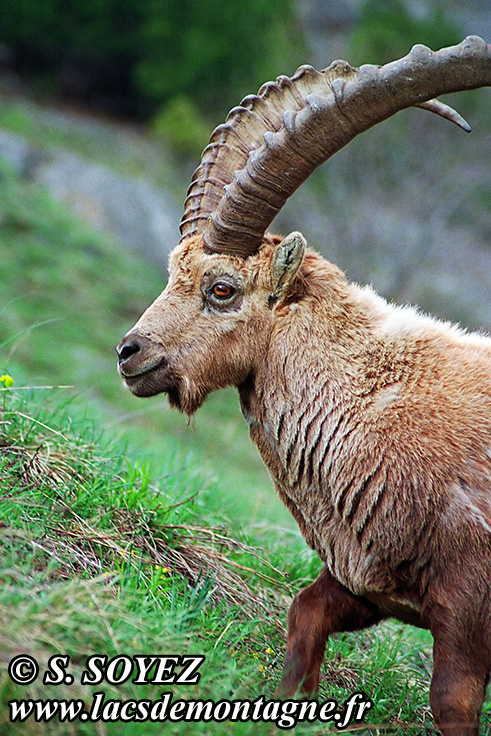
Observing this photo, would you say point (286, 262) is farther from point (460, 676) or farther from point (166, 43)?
point (166, 43)

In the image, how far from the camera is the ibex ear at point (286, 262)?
427 centimetres

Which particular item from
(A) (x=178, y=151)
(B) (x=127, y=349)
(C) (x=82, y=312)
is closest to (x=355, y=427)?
(B) (x=127, y=349)

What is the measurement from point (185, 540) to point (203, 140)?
23020mm

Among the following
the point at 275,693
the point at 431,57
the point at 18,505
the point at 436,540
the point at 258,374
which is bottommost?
the point at 275,693

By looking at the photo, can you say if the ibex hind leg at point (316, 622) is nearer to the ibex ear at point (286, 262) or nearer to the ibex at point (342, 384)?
the ibex at point (342, 384)

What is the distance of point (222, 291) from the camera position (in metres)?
4.37

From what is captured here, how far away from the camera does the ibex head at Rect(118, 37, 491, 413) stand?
4184 millimetres

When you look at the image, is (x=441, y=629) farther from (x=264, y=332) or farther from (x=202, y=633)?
(x=264, y=332)

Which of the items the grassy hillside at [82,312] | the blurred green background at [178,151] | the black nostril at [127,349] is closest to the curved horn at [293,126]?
the black nostril at [127,349]

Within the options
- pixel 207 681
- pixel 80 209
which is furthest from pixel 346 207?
pixel 207 681

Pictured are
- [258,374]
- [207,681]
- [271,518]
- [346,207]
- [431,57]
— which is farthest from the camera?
[346,207]

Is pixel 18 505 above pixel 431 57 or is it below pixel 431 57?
below

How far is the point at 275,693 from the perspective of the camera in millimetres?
3824

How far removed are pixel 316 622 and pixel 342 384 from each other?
4.04 ft
